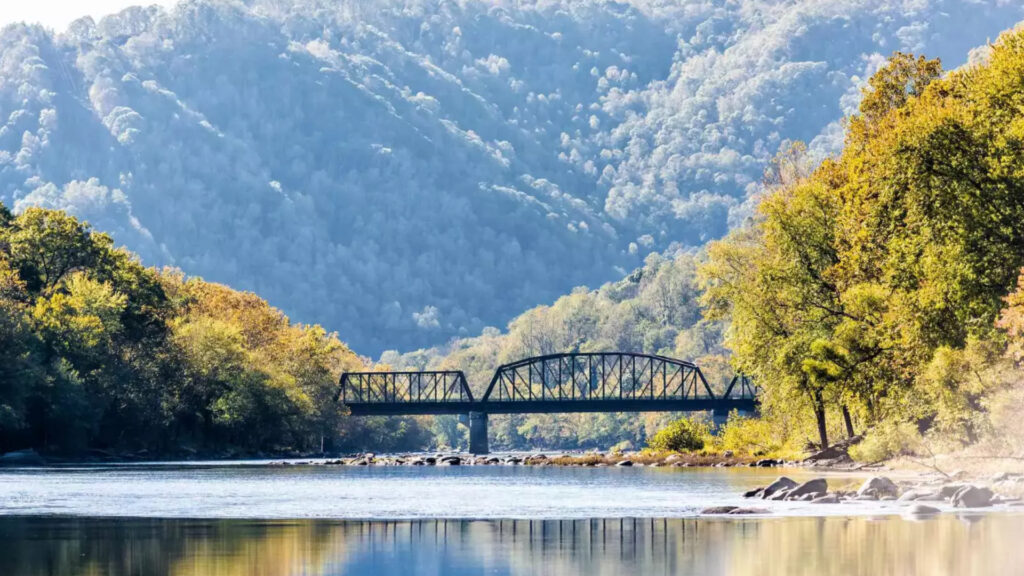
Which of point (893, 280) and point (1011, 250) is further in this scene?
point (893, 280)

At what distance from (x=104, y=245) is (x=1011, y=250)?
85208mm

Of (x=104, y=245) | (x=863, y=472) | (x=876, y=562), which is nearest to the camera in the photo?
(x=876, y=562)

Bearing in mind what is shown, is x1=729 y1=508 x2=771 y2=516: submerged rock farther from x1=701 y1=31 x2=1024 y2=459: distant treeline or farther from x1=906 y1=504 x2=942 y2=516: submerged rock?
x1=701 y1=31 x2=1024 y2=459: distant treeline

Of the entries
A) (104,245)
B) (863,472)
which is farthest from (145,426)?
(863,472)

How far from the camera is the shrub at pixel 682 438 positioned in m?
111

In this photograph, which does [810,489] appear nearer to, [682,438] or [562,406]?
[682,438]

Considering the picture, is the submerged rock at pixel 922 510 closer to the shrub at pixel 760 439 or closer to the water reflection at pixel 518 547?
the water reflection at pixel 518 547

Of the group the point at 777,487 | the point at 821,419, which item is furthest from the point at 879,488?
the point at 821,419

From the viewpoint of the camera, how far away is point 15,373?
98312 mm

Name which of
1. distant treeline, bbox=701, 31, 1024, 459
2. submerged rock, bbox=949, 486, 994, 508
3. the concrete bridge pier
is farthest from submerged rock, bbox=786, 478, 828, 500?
the concrete bridge pier

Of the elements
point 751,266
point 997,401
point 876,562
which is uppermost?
point 751,266

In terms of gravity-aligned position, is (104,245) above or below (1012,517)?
above

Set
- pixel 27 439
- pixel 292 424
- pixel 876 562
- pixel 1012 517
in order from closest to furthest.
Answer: pixel 876 562, pixel 1012 517, pixel 27 439, pixel 292 424

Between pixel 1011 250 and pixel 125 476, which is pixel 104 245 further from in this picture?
pixel 1011 250
